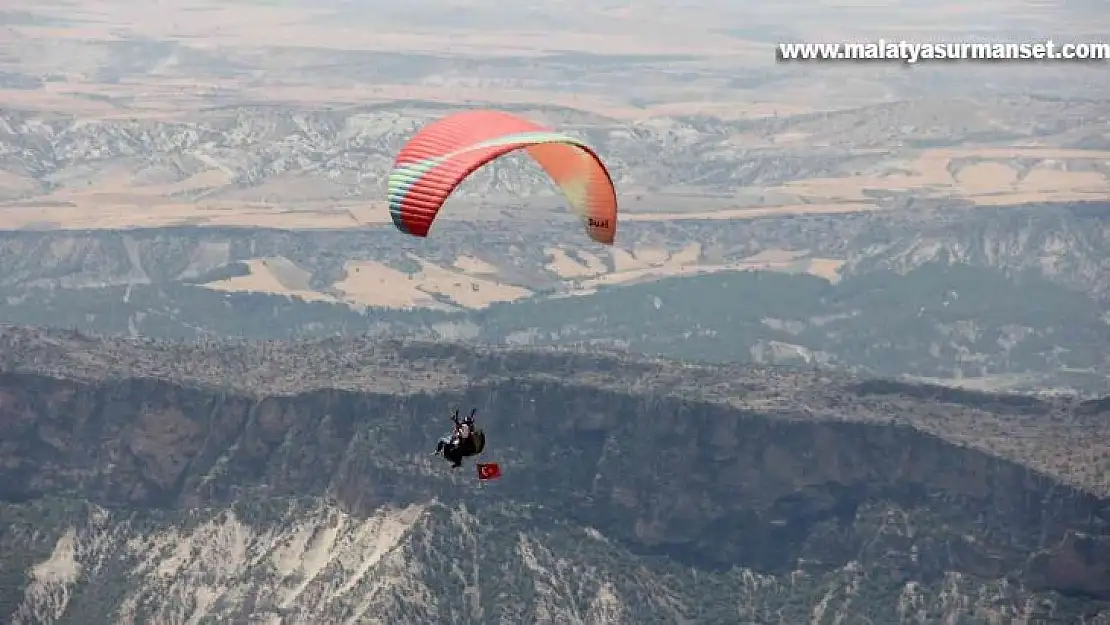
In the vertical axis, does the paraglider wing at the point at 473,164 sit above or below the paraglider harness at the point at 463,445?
above

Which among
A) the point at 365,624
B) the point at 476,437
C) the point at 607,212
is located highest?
the point at 607,212

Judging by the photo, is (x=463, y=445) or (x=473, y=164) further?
(x=463, y=445)

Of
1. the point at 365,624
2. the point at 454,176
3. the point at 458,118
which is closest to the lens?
the point at 454,176

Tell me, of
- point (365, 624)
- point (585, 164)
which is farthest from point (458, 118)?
point (365, 624)

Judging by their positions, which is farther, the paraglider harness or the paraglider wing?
the paraglider harness

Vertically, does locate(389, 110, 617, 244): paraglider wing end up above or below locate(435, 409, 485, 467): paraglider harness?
above

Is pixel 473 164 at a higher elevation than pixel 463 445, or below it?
higher

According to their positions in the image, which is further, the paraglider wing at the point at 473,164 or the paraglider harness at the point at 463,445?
the paraglider harness at the point at 463,445

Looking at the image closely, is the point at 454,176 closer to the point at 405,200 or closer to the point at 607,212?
the point at 405,200
